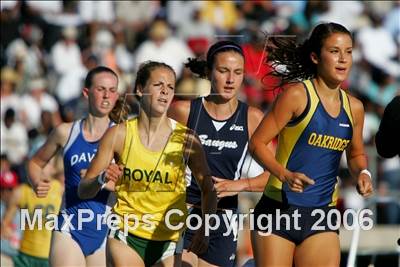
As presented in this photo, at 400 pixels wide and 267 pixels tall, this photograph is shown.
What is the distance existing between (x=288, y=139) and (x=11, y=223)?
6.64 m

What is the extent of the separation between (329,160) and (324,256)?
2.24 feet

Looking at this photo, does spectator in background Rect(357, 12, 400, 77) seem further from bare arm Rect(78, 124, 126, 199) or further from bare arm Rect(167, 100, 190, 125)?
bare arm Rect(78, 124, 126, 199)

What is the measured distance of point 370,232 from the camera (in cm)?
1602

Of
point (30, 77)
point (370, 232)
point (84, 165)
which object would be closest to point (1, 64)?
point (30, 77)

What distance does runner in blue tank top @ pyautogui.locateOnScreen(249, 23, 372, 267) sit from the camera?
8.44 m

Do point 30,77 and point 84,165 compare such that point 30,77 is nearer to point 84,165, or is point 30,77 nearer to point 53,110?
point 53,110

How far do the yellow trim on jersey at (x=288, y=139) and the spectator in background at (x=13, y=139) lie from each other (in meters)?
8.89

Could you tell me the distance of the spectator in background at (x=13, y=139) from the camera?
56.5ft

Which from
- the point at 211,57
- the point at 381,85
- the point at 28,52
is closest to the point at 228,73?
the point at 211,57

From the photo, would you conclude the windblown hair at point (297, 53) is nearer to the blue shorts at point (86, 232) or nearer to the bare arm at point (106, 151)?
the bare arm at point (106, 151)

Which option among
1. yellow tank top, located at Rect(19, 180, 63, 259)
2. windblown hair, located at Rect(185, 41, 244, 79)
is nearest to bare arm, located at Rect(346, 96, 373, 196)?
windblown hair, located at Rect(185, 41, 244, 79)

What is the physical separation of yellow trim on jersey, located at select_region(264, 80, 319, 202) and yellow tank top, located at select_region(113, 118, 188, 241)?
0.78 metres

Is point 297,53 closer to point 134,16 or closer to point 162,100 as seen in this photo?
point 162,100

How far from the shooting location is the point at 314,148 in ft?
27.8
